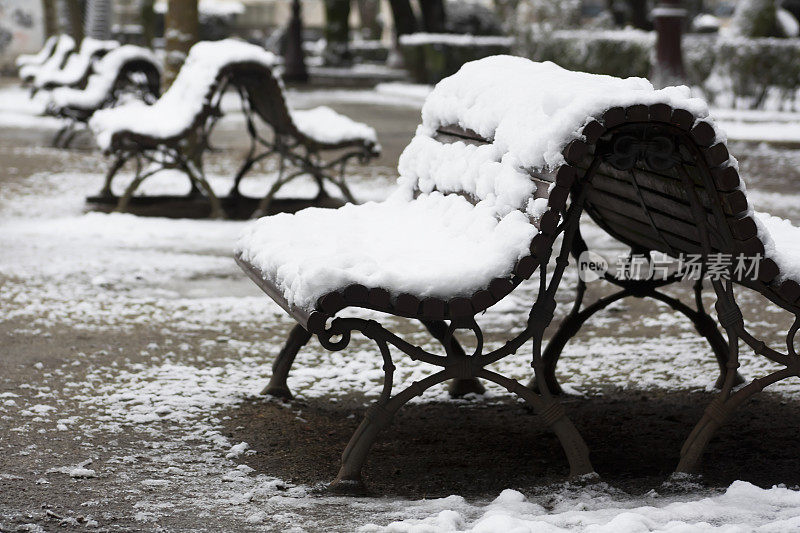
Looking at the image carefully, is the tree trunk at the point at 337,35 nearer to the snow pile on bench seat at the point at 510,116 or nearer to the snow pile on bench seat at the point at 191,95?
the snow pile on bench seat at the point at 191,95

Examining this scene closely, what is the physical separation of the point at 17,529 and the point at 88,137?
14.1m

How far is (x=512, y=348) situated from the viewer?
149 inches

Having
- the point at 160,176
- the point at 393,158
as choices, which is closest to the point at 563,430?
the point at 160,176

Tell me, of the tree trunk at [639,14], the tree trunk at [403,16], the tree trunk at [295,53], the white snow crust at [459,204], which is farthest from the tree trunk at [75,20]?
the white snow crust at [459,204]

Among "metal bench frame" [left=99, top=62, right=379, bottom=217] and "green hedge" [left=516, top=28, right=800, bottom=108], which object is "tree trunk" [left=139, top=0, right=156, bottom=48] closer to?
"green hedge" [left=516, top=28, right=800, bottom=108]

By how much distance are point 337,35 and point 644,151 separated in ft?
118

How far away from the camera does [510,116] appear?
3996 mm

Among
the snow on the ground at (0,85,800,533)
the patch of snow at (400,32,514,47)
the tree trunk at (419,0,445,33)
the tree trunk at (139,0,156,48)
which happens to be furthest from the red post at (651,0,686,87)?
the tree trunk at (139,0,156,48)

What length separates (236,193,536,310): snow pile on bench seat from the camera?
3.58 meters

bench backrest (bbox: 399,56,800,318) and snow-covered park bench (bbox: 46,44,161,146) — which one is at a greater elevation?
bench backrest (bbox: 399,56,800,318)

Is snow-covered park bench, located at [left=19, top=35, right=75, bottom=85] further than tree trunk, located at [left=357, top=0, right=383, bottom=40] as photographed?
No

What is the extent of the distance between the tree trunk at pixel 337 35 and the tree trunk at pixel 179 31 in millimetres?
25263

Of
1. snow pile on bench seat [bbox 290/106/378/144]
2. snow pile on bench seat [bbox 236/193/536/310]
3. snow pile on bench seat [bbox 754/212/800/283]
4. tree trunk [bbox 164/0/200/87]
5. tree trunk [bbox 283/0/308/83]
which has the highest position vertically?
tree trunk [bbox 164/0/200/87]

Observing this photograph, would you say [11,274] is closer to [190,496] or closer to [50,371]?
[50,371]
